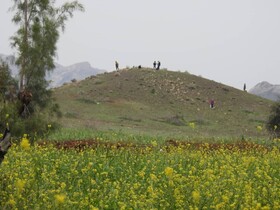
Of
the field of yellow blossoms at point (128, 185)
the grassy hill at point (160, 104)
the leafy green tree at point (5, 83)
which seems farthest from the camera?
the grassy hill at point (160, 104)

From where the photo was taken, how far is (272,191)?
8.69m

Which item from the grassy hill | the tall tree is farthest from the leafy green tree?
the grassy hill

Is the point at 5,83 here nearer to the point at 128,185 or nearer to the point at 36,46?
the point at 36,46

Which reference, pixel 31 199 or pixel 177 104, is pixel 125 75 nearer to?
pixel 177 104

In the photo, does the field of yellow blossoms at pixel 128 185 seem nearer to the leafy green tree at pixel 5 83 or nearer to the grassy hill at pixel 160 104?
the leafy green tree at pixel 5 83

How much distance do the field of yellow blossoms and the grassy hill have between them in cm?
2144

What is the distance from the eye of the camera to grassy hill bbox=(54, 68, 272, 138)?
39.4 m

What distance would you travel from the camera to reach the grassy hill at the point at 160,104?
→ 1550 inches

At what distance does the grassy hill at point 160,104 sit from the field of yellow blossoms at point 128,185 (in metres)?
21.4

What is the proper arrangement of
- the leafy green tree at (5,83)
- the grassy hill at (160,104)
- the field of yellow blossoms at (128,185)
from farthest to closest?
the grassy hill at (160,104) → the leafy green tree at (5,83) → the field of yellow blossoms at (128,185)

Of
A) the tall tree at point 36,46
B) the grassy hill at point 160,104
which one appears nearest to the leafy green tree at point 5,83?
the tall tree at point 36,46

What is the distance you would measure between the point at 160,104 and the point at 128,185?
1734 inches

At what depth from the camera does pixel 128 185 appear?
890cm

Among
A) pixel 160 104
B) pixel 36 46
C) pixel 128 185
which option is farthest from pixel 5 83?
pixel 160 104
